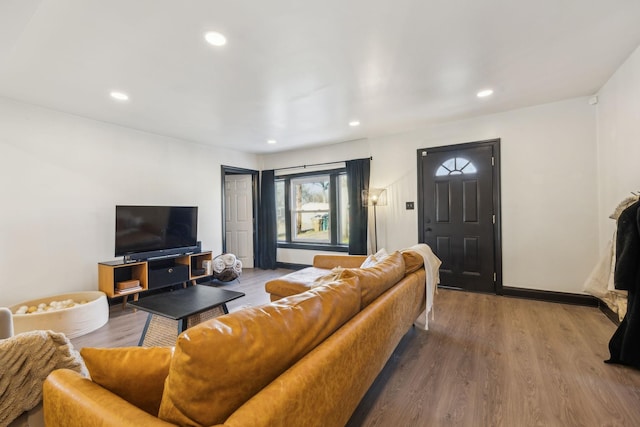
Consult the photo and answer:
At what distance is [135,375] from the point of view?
3.06 ft

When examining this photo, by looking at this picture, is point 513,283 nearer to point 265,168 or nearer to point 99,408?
point 99,408

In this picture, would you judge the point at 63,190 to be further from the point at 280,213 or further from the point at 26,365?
the point at 280,213

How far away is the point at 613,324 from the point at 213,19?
4454 mm

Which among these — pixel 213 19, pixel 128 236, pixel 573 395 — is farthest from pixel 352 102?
pixel 128 236

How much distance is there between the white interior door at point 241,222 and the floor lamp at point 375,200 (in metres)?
2.56

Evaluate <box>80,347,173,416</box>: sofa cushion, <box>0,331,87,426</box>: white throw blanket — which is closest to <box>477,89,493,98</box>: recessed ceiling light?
<box>80,347,173,416</box>: sofa cushion

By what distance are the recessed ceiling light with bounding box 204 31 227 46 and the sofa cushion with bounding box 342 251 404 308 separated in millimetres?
1878

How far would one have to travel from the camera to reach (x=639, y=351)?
205 cm

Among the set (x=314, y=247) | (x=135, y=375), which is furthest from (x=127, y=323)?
(x=314, y=247)

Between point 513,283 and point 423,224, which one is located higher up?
point 423,224

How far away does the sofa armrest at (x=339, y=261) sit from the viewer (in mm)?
3404

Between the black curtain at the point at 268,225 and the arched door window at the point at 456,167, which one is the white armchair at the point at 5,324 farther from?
the arched door window at the point at 456,167

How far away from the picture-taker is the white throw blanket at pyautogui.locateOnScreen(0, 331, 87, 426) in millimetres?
996

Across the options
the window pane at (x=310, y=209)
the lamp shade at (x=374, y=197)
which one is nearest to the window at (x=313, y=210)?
the window pane at (x=310, y=209)
